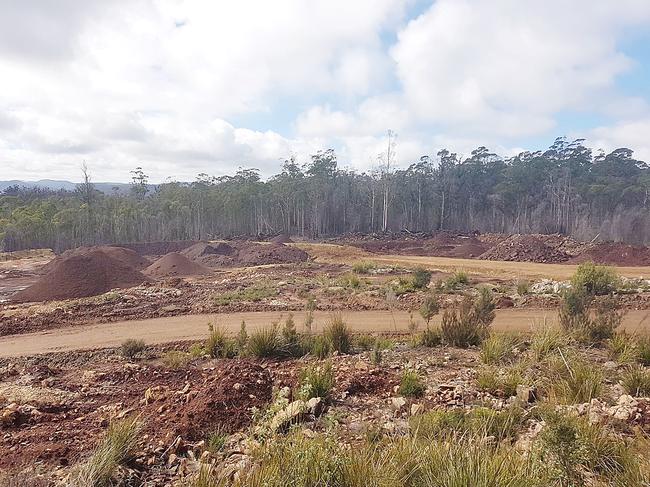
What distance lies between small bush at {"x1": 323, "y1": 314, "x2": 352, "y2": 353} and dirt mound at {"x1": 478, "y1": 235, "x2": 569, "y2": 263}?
1112 inches

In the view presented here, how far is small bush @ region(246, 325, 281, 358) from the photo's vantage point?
964cm

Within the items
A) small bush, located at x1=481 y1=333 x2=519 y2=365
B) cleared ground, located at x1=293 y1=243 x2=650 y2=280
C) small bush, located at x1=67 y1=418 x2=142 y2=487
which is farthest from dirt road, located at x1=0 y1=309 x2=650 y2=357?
cleared ground, located at x1=293 y1=243 x2=650 y2=280

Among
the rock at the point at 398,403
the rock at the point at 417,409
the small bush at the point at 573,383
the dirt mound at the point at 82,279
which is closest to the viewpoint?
the rock at the point at 417,409

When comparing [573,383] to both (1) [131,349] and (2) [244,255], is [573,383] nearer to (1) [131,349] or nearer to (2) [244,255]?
(1) [131,349]

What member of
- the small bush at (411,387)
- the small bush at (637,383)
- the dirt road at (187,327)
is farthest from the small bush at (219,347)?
the small bush at (637,383)

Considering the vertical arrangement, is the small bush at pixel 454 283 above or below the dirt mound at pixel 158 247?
above

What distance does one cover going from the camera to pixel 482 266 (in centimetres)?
3069

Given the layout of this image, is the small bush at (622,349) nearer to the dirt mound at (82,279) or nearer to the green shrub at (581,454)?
the green shrub at (581,454)

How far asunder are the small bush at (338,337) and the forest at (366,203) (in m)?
50.6

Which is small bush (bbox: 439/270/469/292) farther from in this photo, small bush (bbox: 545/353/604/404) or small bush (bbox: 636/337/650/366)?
small bush (bbox: 545/353/604/404)

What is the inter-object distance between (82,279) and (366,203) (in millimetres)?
51525

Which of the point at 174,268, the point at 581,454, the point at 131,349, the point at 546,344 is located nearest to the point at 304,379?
the point at 581,454

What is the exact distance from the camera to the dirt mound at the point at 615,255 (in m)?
30.7

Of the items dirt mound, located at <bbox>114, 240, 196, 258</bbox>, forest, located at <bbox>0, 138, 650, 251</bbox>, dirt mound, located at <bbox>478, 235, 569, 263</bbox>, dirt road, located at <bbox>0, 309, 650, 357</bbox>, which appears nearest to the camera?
dirt road, located at <bbox>0, 309, 650, 357</bbox>
